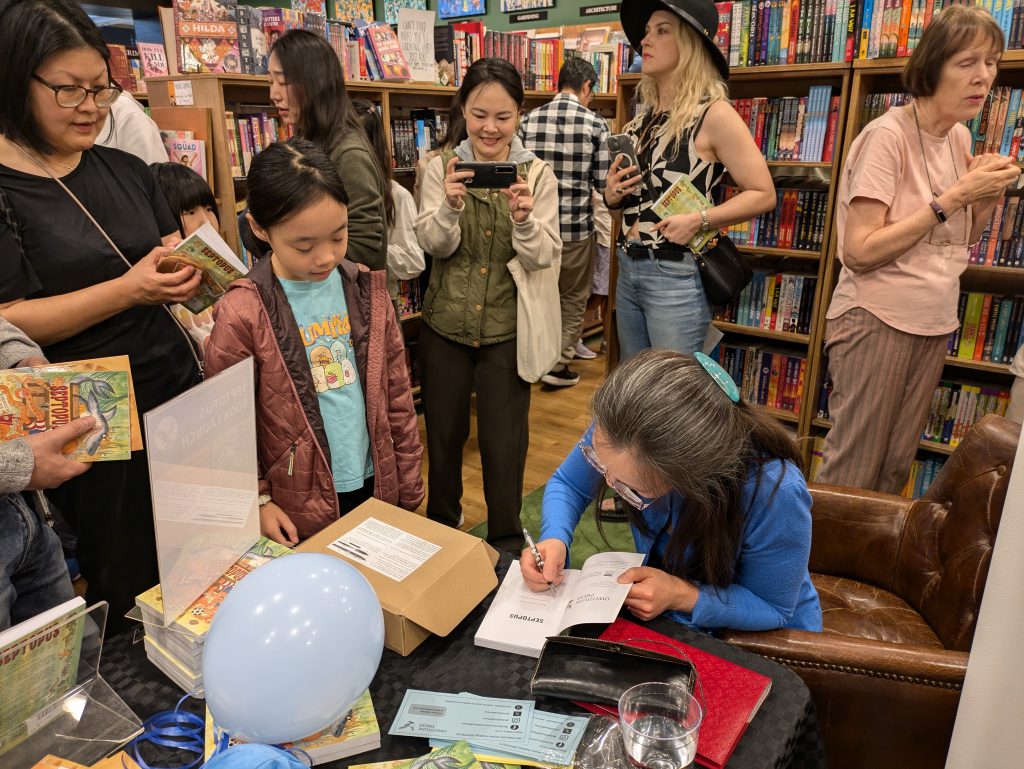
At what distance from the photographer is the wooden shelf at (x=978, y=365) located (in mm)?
2740

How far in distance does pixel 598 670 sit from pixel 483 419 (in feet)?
4.48

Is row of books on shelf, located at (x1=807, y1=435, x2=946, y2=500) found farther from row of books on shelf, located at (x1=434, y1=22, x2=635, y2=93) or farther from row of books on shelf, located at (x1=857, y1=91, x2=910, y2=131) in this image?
row of books on shelf, located at (x1=434, y1=22, x2=635, y2=93)

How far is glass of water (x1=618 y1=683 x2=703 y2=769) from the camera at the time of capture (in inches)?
34.0

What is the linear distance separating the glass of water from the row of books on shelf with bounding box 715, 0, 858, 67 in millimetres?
2665

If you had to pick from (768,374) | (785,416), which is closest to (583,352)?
(768,374)

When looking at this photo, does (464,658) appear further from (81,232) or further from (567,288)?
(567,288)

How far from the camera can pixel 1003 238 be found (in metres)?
2.68

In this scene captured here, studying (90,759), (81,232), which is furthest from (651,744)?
(81,232)

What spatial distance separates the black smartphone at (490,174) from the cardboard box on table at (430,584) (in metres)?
1.12

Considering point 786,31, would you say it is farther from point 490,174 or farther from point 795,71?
point 490,174

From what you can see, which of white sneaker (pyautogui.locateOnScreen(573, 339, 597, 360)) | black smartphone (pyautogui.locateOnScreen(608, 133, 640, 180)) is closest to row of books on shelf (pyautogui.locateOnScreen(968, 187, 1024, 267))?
black smartphone (pyautogui.locateOnScreen(608, 133, 640, 180))

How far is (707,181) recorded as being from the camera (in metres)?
2.21

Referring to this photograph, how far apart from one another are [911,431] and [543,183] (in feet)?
4.76

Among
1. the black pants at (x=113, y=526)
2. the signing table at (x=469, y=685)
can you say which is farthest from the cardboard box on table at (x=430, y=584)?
the black pants at (x=113, y=526)
